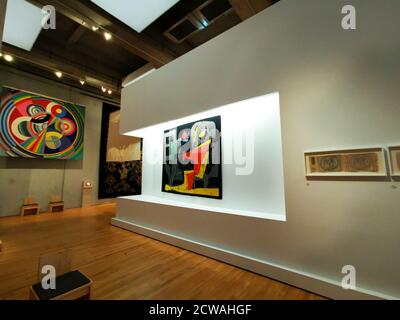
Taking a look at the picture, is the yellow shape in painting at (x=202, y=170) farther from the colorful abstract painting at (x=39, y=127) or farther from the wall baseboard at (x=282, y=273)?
the colorful abstract painting at (x=39, y=127)

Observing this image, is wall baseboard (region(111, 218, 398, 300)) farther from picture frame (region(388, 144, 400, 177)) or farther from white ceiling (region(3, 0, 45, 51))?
white ceiling (region(3, 0, 45, 51))

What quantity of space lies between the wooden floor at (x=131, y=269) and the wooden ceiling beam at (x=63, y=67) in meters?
4.05

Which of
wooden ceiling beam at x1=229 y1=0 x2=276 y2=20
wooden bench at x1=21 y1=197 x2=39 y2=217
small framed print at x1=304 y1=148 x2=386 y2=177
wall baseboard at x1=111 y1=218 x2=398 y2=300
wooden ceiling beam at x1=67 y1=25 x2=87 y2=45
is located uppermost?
wooden ceiling beam at x1=67 y1=25 x2=87 y2=45

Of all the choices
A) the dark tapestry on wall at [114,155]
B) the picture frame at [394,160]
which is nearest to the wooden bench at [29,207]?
the dark tapestry on wall at [114,155]

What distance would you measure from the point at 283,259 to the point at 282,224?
37cm

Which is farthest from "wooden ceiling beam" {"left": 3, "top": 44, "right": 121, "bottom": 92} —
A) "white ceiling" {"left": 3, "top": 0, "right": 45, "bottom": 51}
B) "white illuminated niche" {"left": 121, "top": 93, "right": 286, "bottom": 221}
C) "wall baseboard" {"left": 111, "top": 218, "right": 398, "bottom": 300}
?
"wall baseboard" {"left": 111, "top": 218, "right": 398, "bottom": 300}

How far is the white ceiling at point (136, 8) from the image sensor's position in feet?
9.18

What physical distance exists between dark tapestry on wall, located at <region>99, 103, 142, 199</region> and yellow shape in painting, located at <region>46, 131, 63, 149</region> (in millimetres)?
1404

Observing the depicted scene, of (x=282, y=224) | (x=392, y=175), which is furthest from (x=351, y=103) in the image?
(x=282, y=224)

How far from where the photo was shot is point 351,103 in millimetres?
1624

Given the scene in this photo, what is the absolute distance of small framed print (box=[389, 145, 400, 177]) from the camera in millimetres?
1421

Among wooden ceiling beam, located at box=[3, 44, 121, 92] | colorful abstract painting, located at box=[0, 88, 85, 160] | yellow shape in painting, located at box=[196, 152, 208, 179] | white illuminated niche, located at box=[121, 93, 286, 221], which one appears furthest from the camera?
colorful abstract painting, located at box=[0, 88, 85, 160]

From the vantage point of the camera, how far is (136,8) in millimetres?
2906

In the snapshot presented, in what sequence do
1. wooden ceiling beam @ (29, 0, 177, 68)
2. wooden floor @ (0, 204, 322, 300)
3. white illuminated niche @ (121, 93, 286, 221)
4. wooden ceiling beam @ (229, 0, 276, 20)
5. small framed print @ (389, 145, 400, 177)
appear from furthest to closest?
wooden ceiling beam @ (29, 0, 177, 68), wooden ceiling beam @ (229, 0, 276, 20), white illuminated niche @ (121, 93, 286, 221), wooden floor @ (0, 204, 322, 300), small framed print @ (389, 145, 400, 177)
